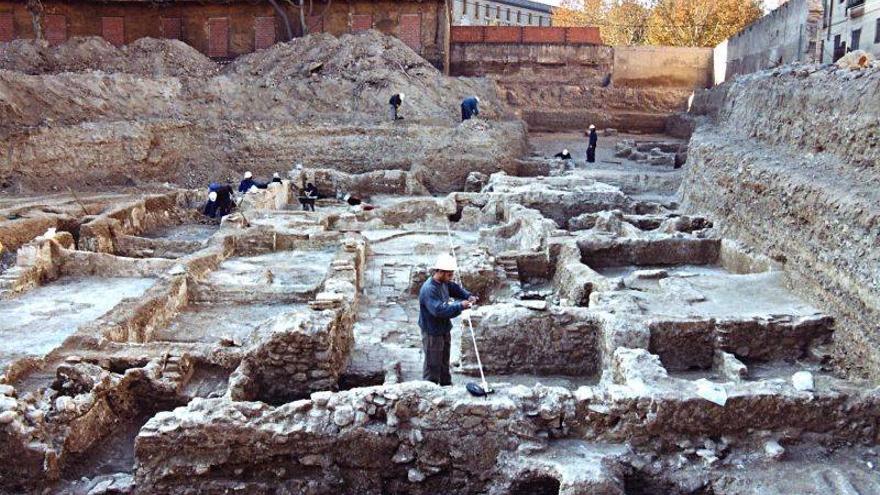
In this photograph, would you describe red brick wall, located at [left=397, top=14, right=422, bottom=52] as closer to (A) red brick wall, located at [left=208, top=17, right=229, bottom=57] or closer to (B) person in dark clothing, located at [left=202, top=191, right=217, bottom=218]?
(A) red brick wall, located at [left=208, top=17, right=229, bottom=57]

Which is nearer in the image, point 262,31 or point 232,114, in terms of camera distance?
point 232,114

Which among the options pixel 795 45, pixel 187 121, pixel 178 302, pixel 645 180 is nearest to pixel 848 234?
pixel 178 302

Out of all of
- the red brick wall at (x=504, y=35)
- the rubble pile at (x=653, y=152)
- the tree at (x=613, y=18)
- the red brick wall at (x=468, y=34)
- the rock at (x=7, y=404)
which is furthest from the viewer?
the tree at (x=613, y=18)

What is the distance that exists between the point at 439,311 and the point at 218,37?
25291mm

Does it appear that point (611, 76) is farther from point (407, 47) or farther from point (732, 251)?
point (732, 251)

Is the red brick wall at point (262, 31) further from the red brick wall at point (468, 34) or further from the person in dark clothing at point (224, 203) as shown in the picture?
the person in dark clothing at point (224, 203)

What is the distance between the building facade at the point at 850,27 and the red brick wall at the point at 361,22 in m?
15.7

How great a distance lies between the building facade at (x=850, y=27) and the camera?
17375 millimetres

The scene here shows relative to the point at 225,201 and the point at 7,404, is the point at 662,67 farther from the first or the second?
the point at 7,404

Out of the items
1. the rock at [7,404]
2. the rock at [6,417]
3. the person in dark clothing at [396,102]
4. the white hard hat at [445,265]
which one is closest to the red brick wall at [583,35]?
the person in dark clothing at [396,102]

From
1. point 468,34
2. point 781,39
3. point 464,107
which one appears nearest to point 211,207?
point 464,107

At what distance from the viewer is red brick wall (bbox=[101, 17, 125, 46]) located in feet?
93.6

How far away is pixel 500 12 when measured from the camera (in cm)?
5488

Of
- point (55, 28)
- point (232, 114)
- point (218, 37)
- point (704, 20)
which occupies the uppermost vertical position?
point (704, 20)
